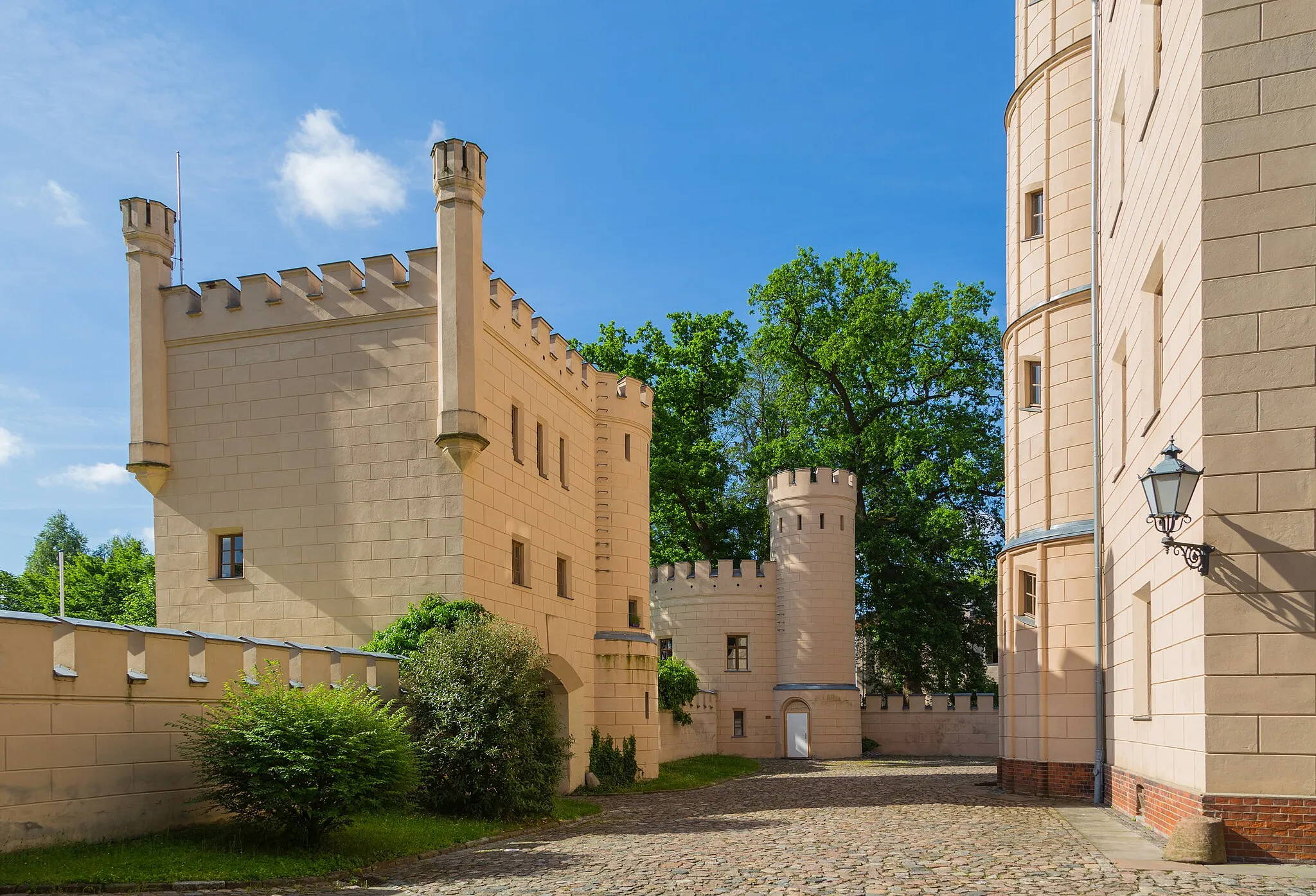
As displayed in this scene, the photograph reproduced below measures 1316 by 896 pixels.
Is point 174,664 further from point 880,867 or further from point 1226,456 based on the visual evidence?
point 1226,456

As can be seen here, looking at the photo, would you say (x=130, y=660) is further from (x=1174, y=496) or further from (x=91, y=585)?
(x=91, y=585)

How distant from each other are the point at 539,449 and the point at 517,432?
1.41 m

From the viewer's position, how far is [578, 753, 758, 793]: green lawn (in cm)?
2158

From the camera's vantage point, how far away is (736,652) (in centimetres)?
3528

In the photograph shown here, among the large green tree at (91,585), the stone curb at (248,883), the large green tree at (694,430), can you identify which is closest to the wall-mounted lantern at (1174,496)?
the stone curb at (248,883)

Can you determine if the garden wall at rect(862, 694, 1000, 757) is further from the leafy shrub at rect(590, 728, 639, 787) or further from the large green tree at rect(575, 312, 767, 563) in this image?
the leafy shrub at rect(590, 728, 639, 787)

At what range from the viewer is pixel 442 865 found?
35.3ft

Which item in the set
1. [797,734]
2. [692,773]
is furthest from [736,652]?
[692,773]

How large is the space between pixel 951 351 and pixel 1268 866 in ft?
96.4

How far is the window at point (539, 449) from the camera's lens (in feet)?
66.3

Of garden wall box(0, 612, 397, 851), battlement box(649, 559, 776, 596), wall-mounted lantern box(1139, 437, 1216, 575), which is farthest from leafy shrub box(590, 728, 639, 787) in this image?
wall-mounted lantern box(1139, 437, 1216, 575)

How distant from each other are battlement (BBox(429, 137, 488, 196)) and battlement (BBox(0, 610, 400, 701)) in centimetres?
745

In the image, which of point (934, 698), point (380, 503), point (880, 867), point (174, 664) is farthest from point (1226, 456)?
point (934, 698)

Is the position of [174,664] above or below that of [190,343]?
below
